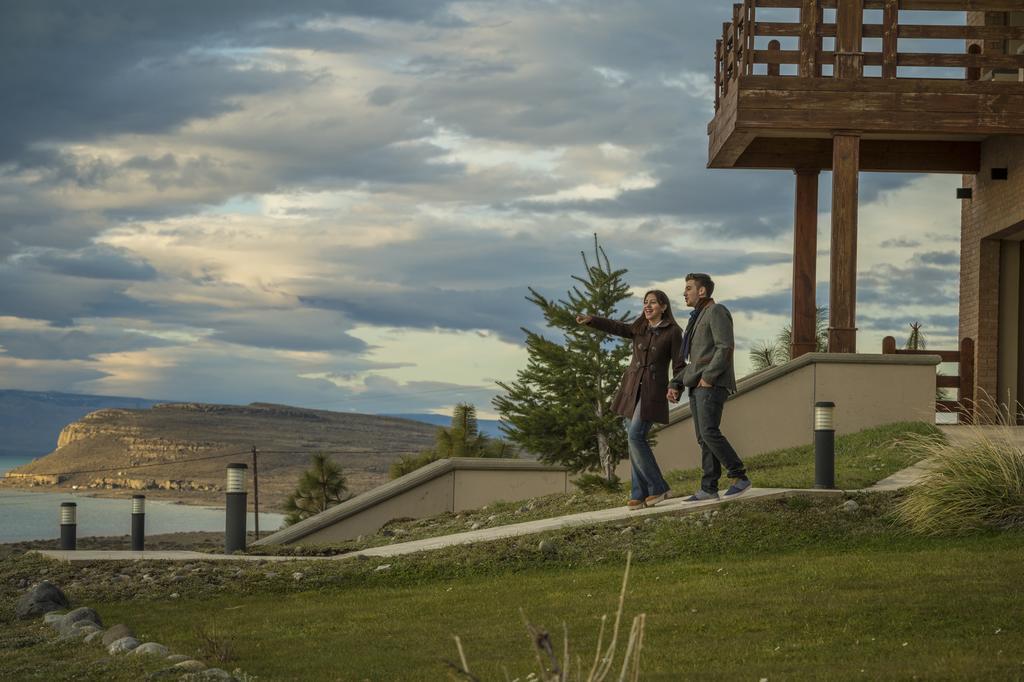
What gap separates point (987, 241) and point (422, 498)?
10798 millimetres

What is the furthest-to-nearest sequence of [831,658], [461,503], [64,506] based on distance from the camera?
[461,503] < [64,506] < [831,658]

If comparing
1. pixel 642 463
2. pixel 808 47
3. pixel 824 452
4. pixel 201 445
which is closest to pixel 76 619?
pixel 642 463

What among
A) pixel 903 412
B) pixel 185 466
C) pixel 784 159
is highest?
pixel 784 159

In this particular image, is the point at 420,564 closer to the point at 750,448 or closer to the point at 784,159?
the point at 750,448

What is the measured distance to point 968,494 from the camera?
11.4m

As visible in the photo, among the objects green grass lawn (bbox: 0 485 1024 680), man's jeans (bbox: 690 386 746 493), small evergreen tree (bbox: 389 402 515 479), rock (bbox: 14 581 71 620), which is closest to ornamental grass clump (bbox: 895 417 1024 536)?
green grass lawn (bbox: 0 485 1024 680)

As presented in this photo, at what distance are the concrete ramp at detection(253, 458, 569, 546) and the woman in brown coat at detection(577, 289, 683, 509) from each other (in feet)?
23.5

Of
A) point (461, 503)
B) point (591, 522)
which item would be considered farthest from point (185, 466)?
point (591, 522)

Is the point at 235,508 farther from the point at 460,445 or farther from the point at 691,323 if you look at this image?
the point at 460,445

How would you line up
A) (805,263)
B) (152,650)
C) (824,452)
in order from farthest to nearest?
(805,263) < (824,452) < (152,650)

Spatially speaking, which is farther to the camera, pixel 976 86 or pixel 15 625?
pixel 976 86

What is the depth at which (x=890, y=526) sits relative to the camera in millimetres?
11406

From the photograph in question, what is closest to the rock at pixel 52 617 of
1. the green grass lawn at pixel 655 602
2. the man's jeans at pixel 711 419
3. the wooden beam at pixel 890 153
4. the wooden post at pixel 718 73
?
the green grass lawn at pixel 655 602

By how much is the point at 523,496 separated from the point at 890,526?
9030 millimetres
